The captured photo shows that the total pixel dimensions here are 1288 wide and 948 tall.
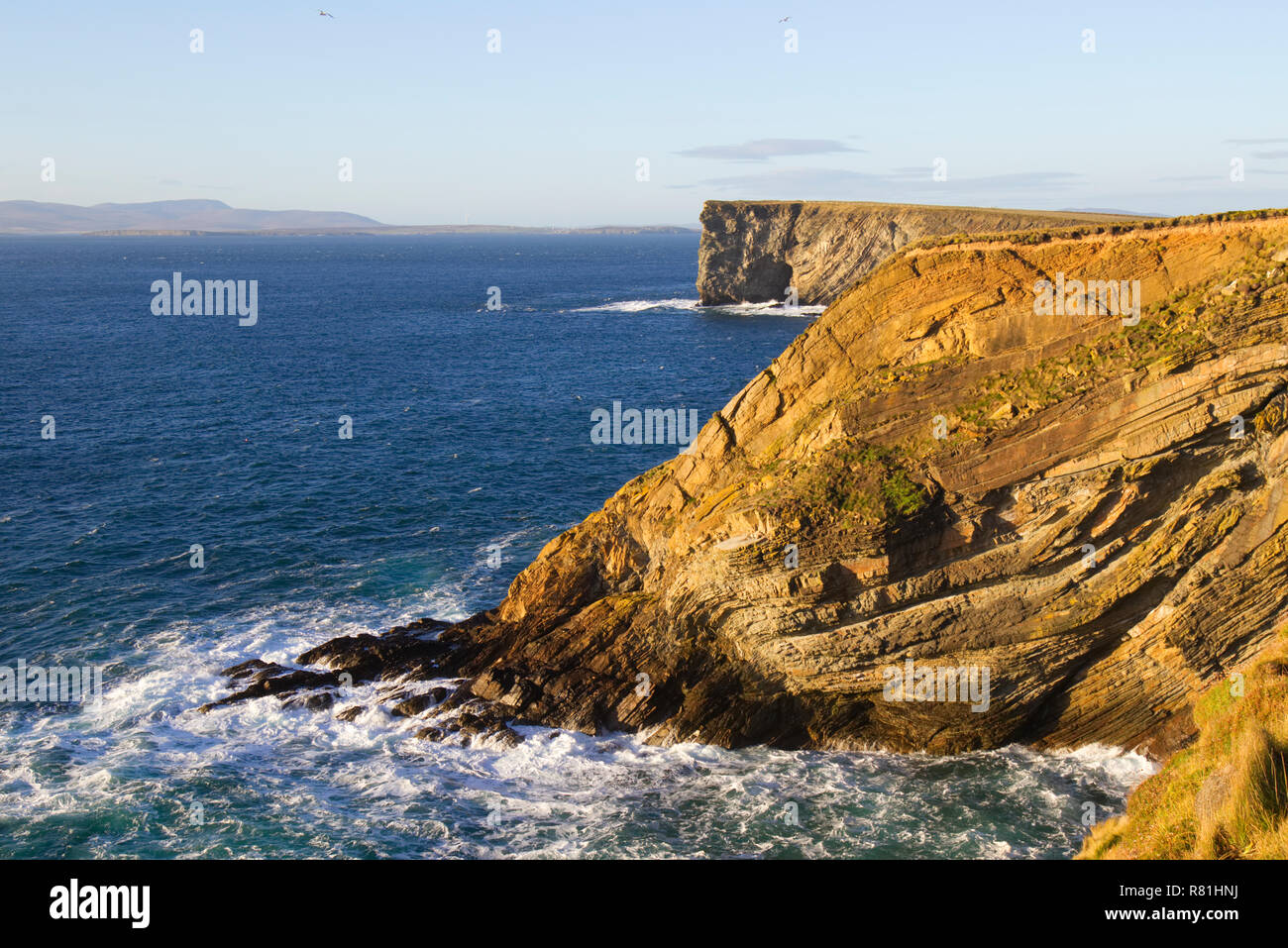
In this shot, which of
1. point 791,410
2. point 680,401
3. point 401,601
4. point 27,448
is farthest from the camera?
point 680,401

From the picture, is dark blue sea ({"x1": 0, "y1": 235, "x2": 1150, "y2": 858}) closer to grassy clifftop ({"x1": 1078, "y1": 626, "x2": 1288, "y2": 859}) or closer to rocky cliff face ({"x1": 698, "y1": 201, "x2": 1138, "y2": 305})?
grassy clifftop ({"x1": 1078, "y1": 626, "x2": 1288, "y2": 859})

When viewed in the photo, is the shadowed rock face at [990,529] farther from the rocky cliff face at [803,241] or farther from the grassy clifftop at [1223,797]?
the rocky cliff face at [803,241]

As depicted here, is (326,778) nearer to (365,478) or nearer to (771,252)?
(365,478)

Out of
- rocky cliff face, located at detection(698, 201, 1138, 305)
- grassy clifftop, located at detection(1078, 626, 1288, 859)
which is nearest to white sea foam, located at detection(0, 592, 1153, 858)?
grassy clifftop, located at detection(1078, 626, 1288, 859)

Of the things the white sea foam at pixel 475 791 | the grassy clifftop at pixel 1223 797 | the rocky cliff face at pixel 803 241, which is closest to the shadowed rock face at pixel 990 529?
the white sea foam at pixel 475 791

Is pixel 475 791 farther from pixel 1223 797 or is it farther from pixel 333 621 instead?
pixel 1223 797

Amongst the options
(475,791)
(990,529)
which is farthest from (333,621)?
(990,529)
